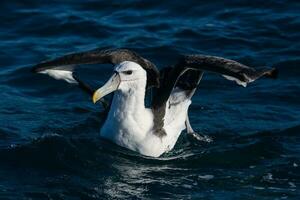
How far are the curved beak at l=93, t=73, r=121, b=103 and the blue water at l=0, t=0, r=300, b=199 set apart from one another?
104cm

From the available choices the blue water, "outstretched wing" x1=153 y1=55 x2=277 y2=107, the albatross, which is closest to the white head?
the albatross

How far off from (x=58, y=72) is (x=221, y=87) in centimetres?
355

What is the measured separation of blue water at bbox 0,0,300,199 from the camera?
11391mm

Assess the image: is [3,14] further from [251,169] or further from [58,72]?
[251,169]

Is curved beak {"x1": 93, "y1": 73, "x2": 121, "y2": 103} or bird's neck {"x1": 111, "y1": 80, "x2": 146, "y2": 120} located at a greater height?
curved beak {"x1": 93, "y1": 73, "x2": 121, "y2": 103}

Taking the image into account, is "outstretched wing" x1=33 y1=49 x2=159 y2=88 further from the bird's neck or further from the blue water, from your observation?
the blue water

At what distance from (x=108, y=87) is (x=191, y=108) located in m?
3.18

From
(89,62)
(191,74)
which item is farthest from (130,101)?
(191,74)

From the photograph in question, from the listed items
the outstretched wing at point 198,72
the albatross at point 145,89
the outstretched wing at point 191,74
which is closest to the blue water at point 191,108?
the albatross at point 145,89

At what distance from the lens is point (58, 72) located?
1291cm

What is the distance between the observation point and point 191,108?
14.4 m

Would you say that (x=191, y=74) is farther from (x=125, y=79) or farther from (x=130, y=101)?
(x=125, y=79)

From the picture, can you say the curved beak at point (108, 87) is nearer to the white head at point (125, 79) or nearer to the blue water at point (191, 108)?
the white head at point (125, 79)

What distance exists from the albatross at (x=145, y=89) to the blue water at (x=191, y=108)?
265mm
